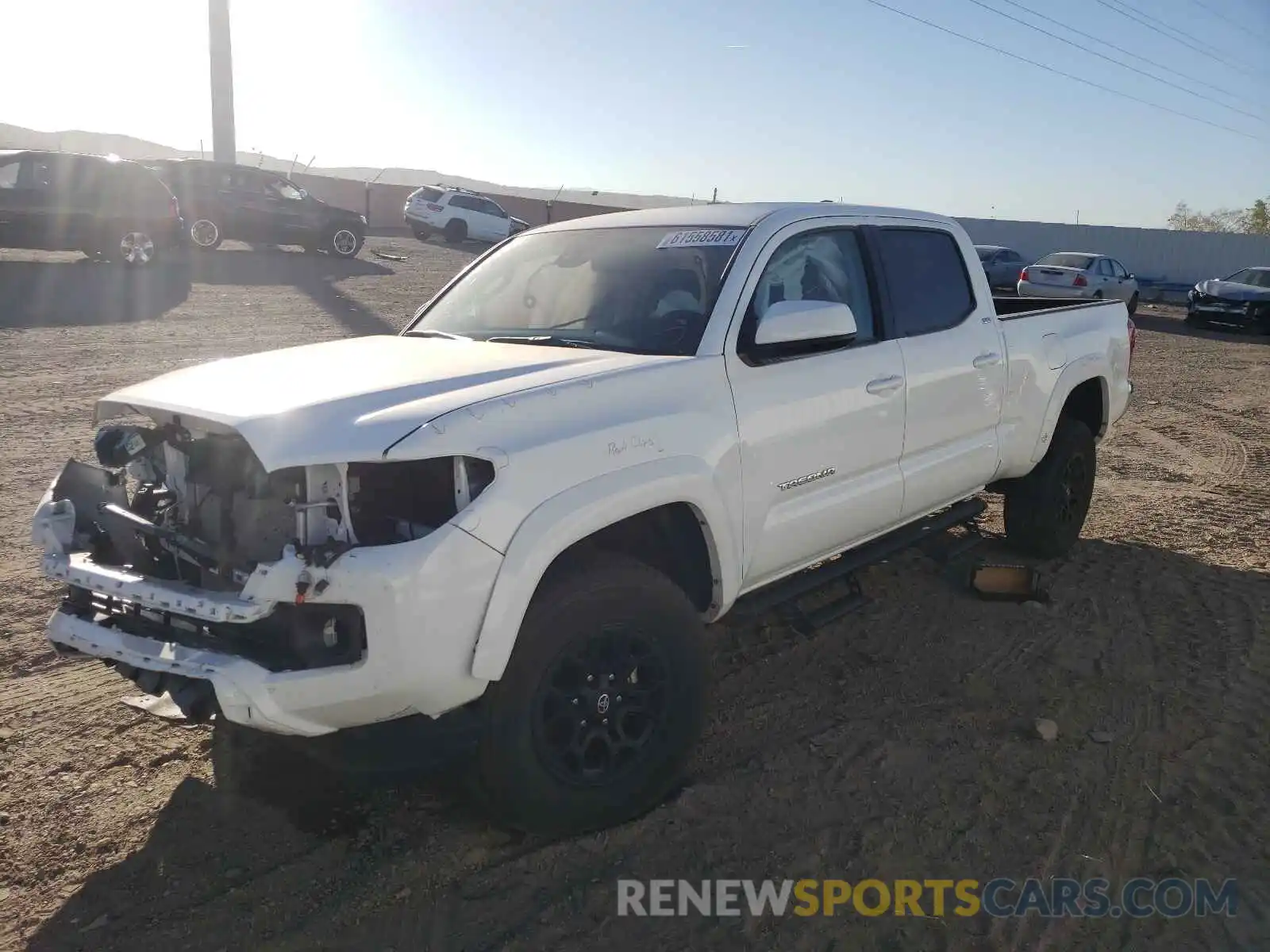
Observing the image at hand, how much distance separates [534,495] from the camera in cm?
278

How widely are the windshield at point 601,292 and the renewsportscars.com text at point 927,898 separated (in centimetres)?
173

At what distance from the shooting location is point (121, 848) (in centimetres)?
304

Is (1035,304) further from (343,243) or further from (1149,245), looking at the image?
(1149,245)

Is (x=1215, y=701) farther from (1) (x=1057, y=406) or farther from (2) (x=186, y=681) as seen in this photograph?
(2) (x=186, y=681)

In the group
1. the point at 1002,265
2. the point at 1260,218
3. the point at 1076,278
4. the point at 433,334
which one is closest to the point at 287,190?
the point at 1076,278

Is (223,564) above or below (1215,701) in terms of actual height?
above

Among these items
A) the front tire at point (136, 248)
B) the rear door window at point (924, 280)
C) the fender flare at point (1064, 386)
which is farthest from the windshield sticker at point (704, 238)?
the front tire at point (136, 248)

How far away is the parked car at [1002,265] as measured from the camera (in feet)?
89.1

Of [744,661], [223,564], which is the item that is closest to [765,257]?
[744,661]

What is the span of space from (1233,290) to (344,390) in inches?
936

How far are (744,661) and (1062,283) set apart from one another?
68.7 ft

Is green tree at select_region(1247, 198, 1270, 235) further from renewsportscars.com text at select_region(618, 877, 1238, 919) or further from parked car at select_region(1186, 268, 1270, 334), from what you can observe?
renewsportscars.com text at select_region(618, 877, 1238, 919)

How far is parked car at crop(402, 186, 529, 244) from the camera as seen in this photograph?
97.9ft

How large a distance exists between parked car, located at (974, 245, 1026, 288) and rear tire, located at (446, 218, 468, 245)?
14.7m
